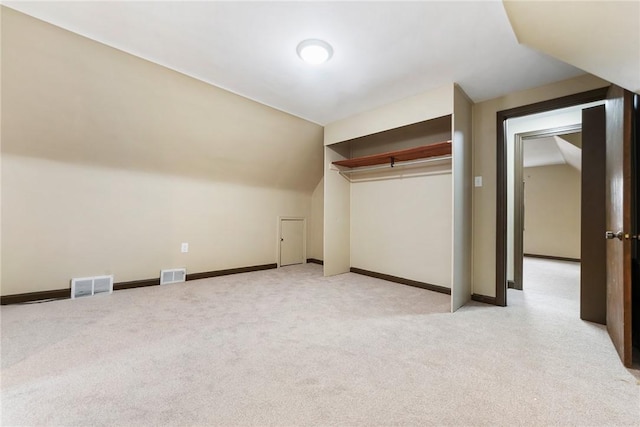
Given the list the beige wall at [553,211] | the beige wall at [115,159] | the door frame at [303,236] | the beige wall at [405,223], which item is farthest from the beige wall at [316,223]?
the beige wall at [553,211]

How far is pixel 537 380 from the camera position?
1.49 meters

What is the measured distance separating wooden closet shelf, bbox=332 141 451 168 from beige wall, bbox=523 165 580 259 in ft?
15.3

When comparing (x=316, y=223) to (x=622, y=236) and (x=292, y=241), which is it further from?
(x=622, y=236)

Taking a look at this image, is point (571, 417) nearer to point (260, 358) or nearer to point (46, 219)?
point (260, 358)

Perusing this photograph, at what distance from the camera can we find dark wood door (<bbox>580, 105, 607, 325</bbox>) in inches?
91.2

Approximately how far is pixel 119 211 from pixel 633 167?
15.3ft

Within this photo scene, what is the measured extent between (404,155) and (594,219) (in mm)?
1855

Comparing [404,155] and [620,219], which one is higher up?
[404,155]

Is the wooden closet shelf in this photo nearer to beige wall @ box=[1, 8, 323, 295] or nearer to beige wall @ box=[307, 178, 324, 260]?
beige wall @ box=[1, 8, 323, 295]

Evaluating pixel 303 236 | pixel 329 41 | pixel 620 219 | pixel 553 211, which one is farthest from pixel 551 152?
pixel 329 41

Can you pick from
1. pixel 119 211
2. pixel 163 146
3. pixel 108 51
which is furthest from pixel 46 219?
pixel 108 51

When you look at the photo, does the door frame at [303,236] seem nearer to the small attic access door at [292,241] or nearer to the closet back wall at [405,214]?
the small attic access door at [292,241]

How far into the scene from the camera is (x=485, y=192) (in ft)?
9.60

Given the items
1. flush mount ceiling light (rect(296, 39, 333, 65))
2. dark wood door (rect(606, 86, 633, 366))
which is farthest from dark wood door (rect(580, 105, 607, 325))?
flush mount ceiling light (rect(296, 39, 333, 65))
